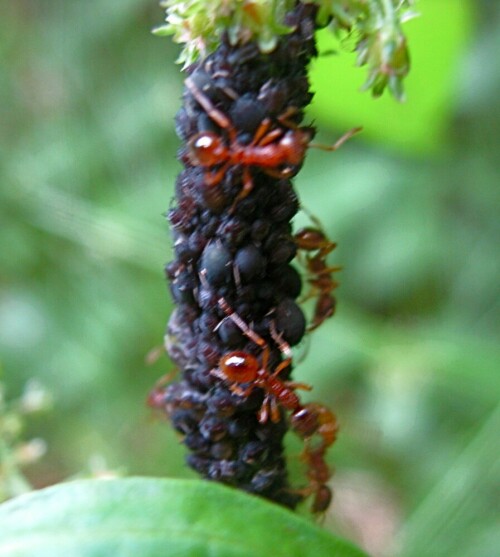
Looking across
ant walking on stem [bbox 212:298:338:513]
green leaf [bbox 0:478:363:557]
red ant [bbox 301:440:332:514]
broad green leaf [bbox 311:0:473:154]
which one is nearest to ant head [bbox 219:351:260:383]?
ant walking on stem [bbox 212:298:338:513]

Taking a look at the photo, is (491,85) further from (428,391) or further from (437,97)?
(428,391)

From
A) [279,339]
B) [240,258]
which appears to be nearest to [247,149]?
[240,258]

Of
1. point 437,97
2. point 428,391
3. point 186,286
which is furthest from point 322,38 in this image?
point 186,286

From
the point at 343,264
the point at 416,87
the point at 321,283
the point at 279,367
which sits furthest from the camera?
the point at 343,264

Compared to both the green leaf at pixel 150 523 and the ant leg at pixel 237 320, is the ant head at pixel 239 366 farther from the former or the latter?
the green leaf at pixel 150 523

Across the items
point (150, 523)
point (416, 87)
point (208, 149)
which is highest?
point (416, 87)

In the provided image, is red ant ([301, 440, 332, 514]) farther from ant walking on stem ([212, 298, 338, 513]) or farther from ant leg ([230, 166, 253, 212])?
ant leg ([230, 166, 253, 212])

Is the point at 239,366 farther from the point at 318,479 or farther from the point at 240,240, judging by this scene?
the point at 318,479
